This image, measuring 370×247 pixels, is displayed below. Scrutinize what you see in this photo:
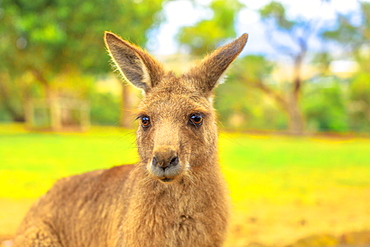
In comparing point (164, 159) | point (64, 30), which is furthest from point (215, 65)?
point (64, 30)

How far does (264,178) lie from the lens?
7.62 m

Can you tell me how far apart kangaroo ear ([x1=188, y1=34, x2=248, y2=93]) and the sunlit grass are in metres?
1.60

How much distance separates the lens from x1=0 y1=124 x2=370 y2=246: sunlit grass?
573cm

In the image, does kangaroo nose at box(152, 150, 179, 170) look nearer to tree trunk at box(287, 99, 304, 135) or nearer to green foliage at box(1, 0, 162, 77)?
green foliage at box(1, 0, 162, 77)

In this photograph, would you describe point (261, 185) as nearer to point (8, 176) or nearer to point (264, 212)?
point (264, 212)

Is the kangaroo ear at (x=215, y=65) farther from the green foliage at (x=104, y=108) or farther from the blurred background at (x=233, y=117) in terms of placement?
the green foliage at (x=104, y=108)

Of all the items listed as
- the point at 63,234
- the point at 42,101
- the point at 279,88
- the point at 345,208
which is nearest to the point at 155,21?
the point at 42,101

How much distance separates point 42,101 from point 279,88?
30.7 ft

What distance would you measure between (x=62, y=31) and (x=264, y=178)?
5.88 meters

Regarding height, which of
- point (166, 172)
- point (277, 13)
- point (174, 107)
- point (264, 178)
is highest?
point (277, 13)

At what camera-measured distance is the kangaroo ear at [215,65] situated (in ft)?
9.89

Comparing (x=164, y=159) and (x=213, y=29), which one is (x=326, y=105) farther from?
(x=164, y=159)

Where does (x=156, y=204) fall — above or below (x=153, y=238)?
above

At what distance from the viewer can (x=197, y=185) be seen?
2.92 metres
